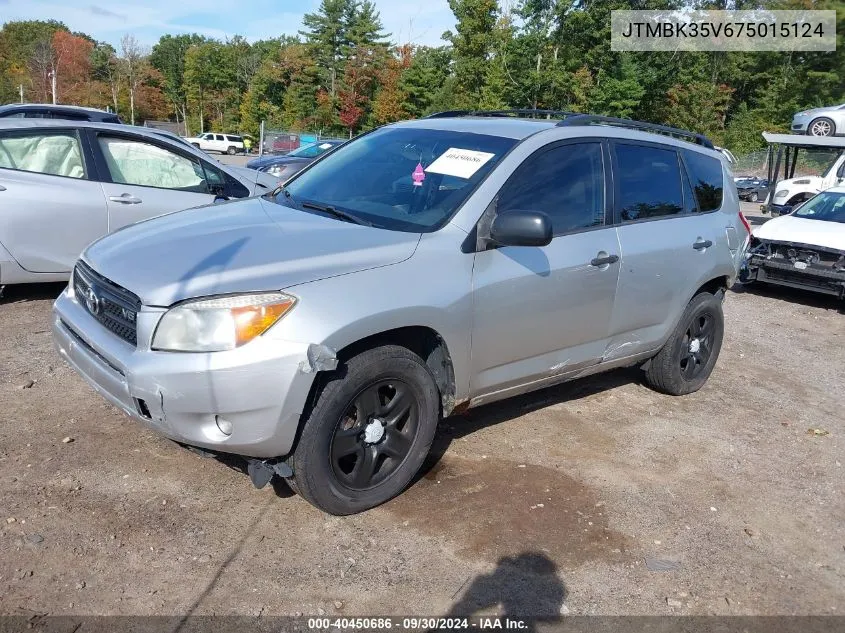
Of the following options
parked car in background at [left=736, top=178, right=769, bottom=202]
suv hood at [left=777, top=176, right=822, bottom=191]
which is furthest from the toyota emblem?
parked car in background at [left=736, top=178, right=769, bottom=202]

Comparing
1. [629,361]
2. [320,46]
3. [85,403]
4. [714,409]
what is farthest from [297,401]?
[320,46]

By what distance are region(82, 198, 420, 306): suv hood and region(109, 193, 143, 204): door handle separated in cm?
283

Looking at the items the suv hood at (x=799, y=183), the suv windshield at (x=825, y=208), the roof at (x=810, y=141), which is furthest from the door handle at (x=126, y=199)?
the suv hood at (x=799, y=183)

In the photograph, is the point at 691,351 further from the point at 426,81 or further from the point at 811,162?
the point at 426,81

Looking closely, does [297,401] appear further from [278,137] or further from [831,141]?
[278,137]

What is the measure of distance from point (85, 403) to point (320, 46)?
66.4m

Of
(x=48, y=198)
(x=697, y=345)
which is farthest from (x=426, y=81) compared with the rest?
(x=697, y=345)

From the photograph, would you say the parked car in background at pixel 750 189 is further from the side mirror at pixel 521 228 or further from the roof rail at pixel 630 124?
the side mirror at pixel 521 228

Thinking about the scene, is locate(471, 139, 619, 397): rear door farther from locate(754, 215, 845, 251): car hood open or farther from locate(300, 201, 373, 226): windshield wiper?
locate(754, 215, 845, 251): car hood open

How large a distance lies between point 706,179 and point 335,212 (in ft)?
9.76

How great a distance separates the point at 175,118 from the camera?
82438 mm

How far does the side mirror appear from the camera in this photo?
11.4 ft

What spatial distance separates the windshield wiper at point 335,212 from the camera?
3.71 meters

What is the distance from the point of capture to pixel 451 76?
55375 mm
